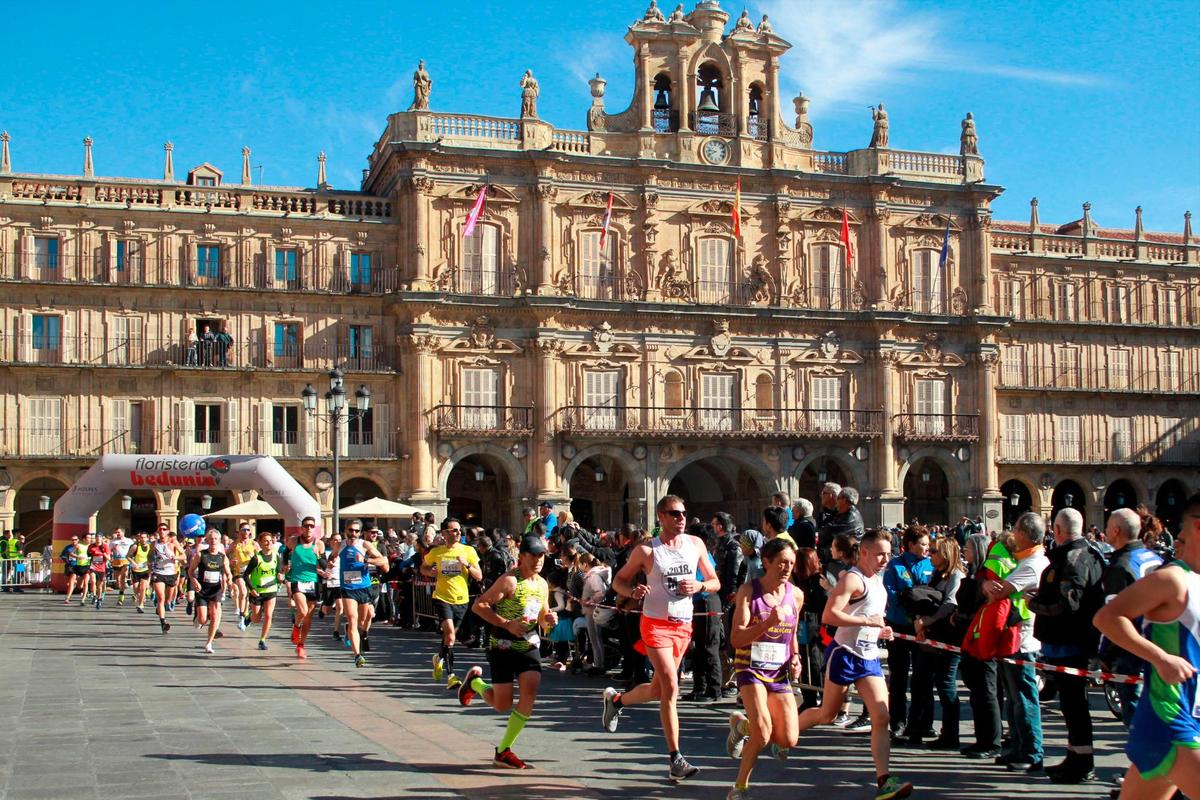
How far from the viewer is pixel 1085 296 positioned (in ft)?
173

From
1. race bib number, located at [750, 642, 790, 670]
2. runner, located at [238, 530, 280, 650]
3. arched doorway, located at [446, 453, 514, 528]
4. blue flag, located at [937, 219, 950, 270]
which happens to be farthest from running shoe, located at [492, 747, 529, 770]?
blue flag, located at [937, 219, 950, 270]

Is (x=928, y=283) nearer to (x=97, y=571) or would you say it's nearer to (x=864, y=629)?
(x=97, y=571)

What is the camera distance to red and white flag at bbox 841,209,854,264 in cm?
4656

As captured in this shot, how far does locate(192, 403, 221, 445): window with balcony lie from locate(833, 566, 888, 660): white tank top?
35.4 meters

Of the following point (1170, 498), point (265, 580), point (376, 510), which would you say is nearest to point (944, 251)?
point (1170, 498)

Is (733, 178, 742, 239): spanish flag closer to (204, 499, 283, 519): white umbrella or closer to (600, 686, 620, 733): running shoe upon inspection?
(204, 499, 283, 519): white umbrella

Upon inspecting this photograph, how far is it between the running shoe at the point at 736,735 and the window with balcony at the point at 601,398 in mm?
34315

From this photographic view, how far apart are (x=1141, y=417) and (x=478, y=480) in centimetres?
2528

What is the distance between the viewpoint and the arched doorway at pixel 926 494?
5075 cm

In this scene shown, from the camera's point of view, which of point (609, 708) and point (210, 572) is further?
point (210, 572)

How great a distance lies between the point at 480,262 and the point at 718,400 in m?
8.86

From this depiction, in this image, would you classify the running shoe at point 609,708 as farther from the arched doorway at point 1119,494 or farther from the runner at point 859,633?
the arched doorway at point 1119,494

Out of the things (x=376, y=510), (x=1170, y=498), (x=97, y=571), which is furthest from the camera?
(x=1170, y=498)

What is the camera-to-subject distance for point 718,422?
4566 cm
